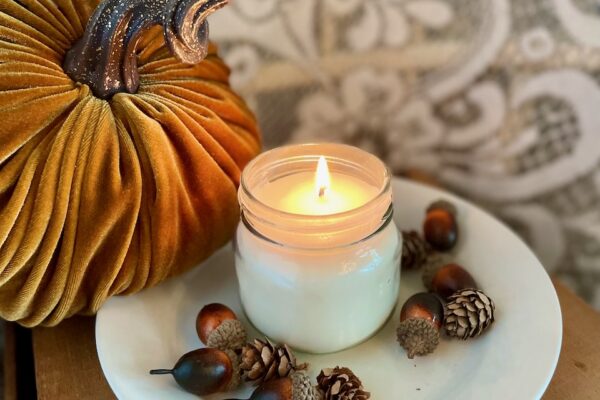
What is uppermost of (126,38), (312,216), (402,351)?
(126,38)

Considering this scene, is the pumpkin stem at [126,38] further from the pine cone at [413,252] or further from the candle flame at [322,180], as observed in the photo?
the pine cone at [413,252]

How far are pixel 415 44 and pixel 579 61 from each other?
149 mm

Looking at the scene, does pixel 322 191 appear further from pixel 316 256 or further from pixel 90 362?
pixel 90 362

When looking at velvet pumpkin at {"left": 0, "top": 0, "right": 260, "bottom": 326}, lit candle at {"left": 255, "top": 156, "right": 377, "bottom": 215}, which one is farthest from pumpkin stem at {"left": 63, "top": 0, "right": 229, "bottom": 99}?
lit candle at {"left": 255, "top": 156, "right": 377, "bottom": 215}

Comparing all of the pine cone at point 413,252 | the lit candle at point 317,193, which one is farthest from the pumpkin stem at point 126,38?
the pine cone at point 413,252

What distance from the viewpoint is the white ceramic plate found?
0.38 m

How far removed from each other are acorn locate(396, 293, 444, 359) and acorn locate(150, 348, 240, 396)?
0.37 feet

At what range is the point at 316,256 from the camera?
1.27 ft

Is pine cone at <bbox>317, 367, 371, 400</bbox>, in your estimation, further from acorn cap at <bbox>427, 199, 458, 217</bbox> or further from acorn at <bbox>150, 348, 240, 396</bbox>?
acorn cap at <bbox>427, 199, 458, 217</bbox>

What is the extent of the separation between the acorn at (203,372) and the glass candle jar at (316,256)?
0.16ft

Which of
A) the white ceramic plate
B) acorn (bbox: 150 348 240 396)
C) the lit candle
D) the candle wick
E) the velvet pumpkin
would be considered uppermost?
the velvet pumpkin

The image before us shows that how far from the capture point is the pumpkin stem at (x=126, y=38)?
1.23 ft

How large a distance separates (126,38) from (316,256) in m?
0.18

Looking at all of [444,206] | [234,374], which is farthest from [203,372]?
[444,206]
